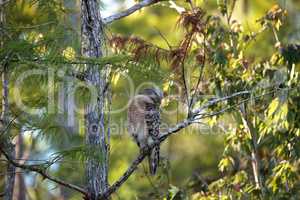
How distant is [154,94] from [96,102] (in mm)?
1361

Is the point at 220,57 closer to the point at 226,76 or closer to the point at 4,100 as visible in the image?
the point at 226,76

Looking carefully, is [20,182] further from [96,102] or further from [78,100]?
[78,100]

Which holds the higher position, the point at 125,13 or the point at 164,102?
the point at 125,13

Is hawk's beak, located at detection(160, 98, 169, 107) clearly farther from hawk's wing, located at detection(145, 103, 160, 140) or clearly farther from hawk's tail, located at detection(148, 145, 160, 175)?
hawk's tail, located at detection(148, 145, 160, 175)

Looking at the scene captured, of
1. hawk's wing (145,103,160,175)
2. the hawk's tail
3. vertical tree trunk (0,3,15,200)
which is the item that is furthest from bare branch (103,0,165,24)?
the hawk's tail

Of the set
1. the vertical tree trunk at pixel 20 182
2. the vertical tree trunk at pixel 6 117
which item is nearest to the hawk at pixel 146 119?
the vertical tree trunk at pixel 6 117

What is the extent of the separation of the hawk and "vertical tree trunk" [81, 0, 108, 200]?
1098mm

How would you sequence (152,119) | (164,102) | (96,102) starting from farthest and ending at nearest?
(152,119), (164,102), (96,102)

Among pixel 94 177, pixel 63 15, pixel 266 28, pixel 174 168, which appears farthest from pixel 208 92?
pixel 174 168

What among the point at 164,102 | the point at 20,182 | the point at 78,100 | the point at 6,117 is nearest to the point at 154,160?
the point at 164,102

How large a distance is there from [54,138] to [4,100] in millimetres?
703

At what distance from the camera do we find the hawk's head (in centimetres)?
550

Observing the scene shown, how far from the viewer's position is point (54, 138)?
4.26 metres

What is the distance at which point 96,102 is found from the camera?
13.9 ft
